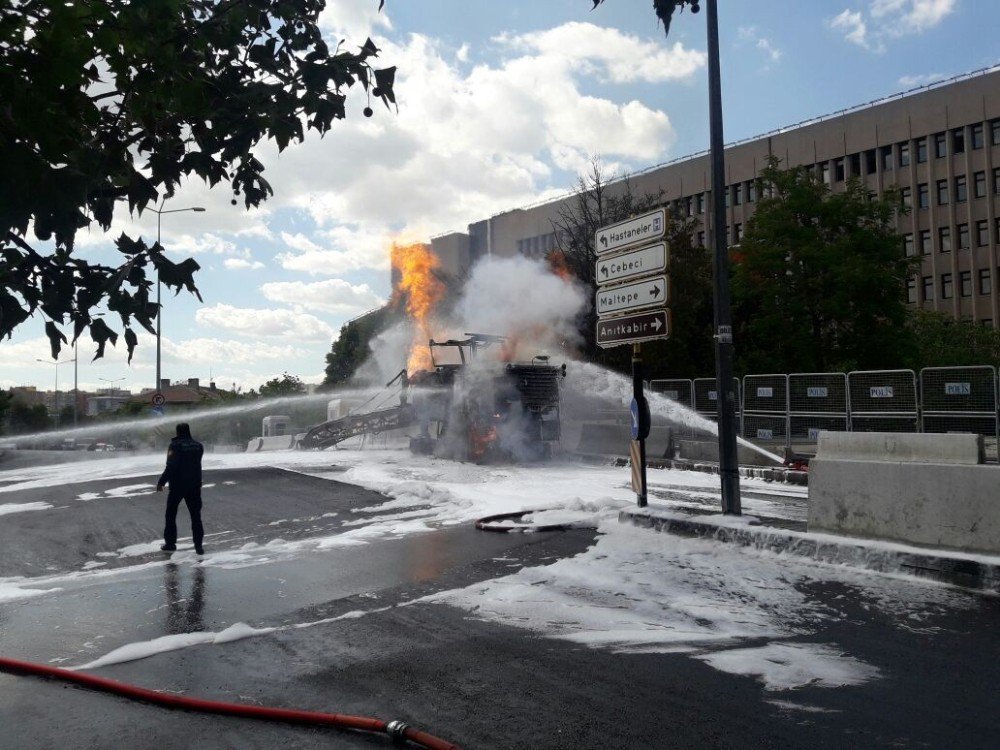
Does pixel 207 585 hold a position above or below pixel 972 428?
below

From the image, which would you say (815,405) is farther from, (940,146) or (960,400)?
(940,146)

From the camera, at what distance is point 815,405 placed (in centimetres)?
1855

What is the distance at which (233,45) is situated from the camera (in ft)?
13.7

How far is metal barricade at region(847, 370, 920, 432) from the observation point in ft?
55.5

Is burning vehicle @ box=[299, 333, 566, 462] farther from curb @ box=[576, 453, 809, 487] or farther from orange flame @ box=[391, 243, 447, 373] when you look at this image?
orange flame @ box=[391, 243, 447, 373]

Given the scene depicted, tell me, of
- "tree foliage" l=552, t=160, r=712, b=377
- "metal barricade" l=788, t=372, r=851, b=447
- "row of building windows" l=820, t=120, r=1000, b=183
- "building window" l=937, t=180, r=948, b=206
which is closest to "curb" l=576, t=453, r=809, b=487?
"metal barricade" l=788, t=372, r=851, b=447

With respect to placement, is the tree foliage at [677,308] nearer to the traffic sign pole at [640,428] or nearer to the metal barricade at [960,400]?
the metal barricade at [960,400]

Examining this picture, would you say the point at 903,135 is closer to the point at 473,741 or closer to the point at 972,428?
the point at 972,428

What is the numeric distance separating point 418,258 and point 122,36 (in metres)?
27.5

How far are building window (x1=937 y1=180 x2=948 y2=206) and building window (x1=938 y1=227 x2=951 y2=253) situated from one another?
5.85 ft

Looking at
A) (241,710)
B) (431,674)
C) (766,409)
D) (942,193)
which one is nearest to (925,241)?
(942,193)

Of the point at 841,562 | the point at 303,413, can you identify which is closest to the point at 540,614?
the point at 841,562

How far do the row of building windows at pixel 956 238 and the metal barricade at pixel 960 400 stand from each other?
4030 centimetres

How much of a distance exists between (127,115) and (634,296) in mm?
7223
